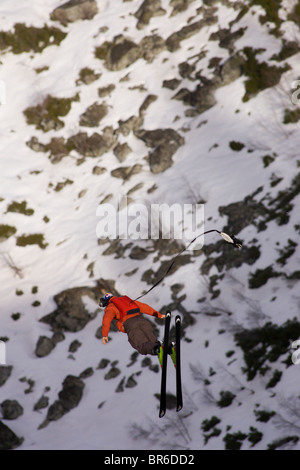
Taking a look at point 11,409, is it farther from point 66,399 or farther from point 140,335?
point 140,335

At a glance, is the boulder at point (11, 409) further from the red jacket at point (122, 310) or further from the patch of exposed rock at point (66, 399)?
the red jacket at point (122, 310)

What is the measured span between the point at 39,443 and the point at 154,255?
43.8 ft

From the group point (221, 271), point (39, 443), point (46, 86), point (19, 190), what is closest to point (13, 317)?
point (39, 443)

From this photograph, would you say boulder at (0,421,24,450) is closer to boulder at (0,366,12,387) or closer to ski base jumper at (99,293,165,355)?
boulder at (0,366,12,387)

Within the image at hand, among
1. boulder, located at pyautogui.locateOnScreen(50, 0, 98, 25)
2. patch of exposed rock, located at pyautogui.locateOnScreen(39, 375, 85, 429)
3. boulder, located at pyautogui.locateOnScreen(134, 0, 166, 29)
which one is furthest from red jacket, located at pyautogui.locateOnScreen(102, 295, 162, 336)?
boulder, located at pyautogui.locateOnScreen(50, 0, 98, 25)

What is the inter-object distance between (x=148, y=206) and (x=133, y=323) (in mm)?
21397

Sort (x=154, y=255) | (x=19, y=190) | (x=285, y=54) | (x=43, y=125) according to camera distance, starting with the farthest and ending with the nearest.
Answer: (x=43, y=125), (x=19, y=190), (x=285, y=54), (x=154, y=255)

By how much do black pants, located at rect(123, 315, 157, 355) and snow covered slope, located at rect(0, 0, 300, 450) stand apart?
7.66 meters

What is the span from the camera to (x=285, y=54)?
31078 millimetres

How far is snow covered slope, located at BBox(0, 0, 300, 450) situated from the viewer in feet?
61.6

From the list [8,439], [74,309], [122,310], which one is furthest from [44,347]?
[122,310]

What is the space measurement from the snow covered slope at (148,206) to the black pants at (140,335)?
25.1ft

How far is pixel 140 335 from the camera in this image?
9656 millimetres
